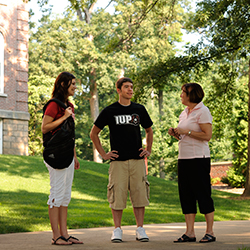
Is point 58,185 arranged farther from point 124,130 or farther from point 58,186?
point 124,130

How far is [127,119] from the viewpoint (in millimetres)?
5332

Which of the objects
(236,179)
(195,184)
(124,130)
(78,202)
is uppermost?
(124,130)

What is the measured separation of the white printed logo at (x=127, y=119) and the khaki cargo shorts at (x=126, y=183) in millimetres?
499

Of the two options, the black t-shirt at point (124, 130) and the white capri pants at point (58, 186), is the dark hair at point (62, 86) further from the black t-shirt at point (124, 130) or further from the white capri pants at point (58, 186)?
the white capri pants at point (58, 186)

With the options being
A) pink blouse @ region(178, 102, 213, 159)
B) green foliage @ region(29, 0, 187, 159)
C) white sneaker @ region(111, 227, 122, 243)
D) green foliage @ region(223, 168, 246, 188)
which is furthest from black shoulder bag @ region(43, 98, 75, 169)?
green foliage @ region(29, 0, 187, 159)

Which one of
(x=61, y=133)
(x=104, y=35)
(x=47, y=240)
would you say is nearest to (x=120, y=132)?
(x=61, y=133)

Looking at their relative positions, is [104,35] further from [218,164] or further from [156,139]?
[218,164]

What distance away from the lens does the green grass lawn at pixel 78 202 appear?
802 centimetres

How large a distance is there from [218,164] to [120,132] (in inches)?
1088

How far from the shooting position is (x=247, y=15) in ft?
46.0

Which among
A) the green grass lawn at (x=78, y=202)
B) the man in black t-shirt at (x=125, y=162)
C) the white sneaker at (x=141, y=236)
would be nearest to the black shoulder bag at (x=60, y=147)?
the man in black t-shirt at (x=125, y=162)

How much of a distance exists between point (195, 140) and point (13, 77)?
1888 cm

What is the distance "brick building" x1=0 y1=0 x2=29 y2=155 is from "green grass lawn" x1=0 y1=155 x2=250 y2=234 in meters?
3.76

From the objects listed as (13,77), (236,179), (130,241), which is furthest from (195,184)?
(236,179)
